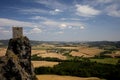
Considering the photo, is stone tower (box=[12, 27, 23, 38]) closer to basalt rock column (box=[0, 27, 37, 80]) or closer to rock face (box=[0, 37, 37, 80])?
basalt rock column (box=[0, 27, 37, 80])

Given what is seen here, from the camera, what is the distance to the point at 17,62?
2705 cm

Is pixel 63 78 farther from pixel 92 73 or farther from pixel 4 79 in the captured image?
pixel 4 79

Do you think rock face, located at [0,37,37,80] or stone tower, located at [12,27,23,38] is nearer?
rock face, located at [0,37,37,80]

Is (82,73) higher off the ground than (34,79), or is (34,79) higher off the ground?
(34,79)

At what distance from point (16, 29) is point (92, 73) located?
56.3m

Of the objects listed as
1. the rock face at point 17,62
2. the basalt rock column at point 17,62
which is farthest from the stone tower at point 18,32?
the rock face at point 17,62

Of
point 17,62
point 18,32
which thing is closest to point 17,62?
point 17,62

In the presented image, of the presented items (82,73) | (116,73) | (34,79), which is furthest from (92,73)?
(34,79)

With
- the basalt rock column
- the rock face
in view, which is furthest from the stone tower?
the rock face

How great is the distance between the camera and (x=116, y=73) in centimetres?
7181

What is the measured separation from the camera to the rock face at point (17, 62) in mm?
26312

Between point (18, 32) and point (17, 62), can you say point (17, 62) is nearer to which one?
point (17, 62)

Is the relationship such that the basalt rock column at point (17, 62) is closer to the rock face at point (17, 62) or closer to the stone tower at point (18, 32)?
the rock face at point (17, 62)

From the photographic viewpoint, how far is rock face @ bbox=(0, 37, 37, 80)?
26312 millimetres
